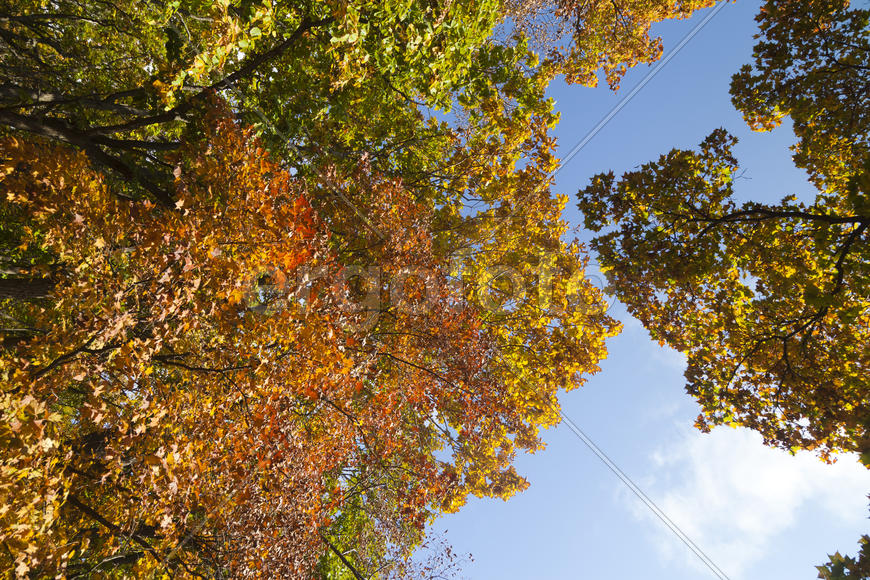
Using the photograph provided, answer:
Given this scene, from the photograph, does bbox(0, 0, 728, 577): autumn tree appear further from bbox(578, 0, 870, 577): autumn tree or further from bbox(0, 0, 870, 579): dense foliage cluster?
bbox(578, 0, 870, 577): autumn tree

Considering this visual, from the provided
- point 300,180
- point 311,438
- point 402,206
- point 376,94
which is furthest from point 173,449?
point 376,94

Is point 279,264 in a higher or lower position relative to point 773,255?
lower

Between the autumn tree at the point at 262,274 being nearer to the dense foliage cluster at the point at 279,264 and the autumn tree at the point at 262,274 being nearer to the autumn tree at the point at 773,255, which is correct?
the dense foliage cluster at the point at 279,264

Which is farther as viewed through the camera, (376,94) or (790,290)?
(376,94)

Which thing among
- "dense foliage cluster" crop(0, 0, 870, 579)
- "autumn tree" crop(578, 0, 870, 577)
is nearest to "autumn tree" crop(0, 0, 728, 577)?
"dense foliage cluster" crop(0, 0, 870, 579)

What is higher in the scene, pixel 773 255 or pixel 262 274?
pixel 773 255

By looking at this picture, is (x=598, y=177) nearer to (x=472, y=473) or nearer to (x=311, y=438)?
(x=311, y=438)

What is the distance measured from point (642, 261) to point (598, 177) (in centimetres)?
196

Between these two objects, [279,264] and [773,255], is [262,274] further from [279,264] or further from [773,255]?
[773,255]

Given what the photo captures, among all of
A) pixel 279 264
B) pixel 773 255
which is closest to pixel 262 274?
pixel 279 264

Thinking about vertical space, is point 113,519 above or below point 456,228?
below

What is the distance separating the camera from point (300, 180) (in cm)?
955

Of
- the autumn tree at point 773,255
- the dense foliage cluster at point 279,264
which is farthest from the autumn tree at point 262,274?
the autumn tree at point 773,255

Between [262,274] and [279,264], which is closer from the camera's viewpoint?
[279,264]
